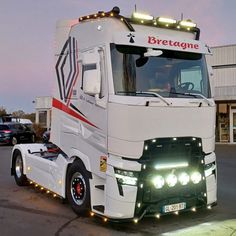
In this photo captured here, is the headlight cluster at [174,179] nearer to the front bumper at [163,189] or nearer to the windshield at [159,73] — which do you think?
the front bumper at [163,189]

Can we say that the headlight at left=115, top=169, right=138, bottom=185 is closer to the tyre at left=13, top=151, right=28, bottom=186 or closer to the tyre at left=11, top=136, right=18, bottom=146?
the tyre at left=13, top=151, right=28, bottom=186

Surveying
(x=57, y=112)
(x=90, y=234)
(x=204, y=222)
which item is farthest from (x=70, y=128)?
(x=204, y=222)

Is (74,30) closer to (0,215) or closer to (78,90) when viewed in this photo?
(78,90)

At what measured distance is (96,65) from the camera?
654 centimetres

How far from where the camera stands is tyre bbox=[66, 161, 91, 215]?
7.05 m

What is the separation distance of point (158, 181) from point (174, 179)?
0.34 metres

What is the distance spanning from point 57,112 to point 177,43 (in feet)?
9.12

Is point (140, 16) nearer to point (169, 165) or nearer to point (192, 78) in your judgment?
point (192, 78)

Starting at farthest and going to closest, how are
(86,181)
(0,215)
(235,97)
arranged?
1. (235,97)
2. (0,215)
3. (86,181)

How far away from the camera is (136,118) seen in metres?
6.33

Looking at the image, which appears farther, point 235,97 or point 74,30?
point 235,97

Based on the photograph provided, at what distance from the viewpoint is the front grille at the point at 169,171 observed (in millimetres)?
6441

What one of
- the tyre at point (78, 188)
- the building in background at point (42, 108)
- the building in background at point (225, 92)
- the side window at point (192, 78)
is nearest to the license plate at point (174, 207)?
the tyre at point (78, 188)

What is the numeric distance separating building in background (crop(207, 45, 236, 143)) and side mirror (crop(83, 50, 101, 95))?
22.3 m
